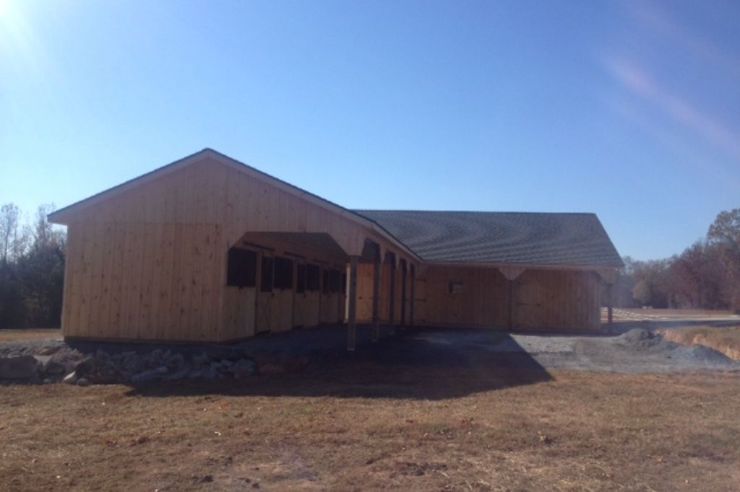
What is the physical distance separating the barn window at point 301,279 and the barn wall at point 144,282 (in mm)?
7624

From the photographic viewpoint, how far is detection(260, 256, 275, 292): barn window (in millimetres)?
19750

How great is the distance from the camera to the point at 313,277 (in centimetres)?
2612

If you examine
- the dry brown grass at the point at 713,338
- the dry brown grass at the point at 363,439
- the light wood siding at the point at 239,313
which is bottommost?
the dry brown grass at the point at 363,439

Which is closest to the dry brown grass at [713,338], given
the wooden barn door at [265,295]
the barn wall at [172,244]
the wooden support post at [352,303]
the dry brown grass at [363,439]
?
the dry brown grass at [363,439]

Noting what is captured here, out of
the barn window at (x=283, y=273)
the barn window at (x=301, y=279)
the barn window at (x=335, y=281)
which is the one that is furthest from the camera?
the barn window at (x=335, y=281)

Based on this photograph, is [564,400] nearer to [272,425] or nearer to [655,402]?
[655,402]

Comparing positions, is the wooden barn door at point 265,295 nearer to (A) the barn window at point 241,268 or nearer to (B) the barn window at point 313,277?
(A) the barn window at point 241,268

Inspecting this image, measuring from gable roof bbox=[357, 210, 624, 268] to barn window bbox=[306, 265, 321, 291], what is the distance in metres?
4.04

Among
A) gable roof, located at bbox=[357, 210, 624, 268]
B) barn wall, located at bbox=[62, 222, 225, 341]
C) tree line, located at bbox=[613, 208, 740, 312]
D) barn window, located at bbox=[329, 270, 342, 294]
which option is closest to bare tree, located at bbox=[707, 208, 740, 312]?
tree line, located at bbox=[613, 208, 740, 312]

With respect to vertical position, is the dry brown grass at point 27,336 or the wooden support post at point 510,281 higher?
the wooden support post at point 510,281

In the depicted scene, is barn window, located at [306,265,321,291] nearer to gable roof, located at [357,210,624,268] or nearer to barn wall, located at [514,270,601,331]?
gable roof, located at [357,210,624,268]

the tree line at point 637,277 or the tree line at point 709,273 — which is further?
the tree line at point 709,273

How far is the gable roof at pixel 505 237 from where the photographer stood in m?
27.2

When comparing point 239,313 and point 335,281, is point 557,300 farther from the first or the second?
point 239,313
